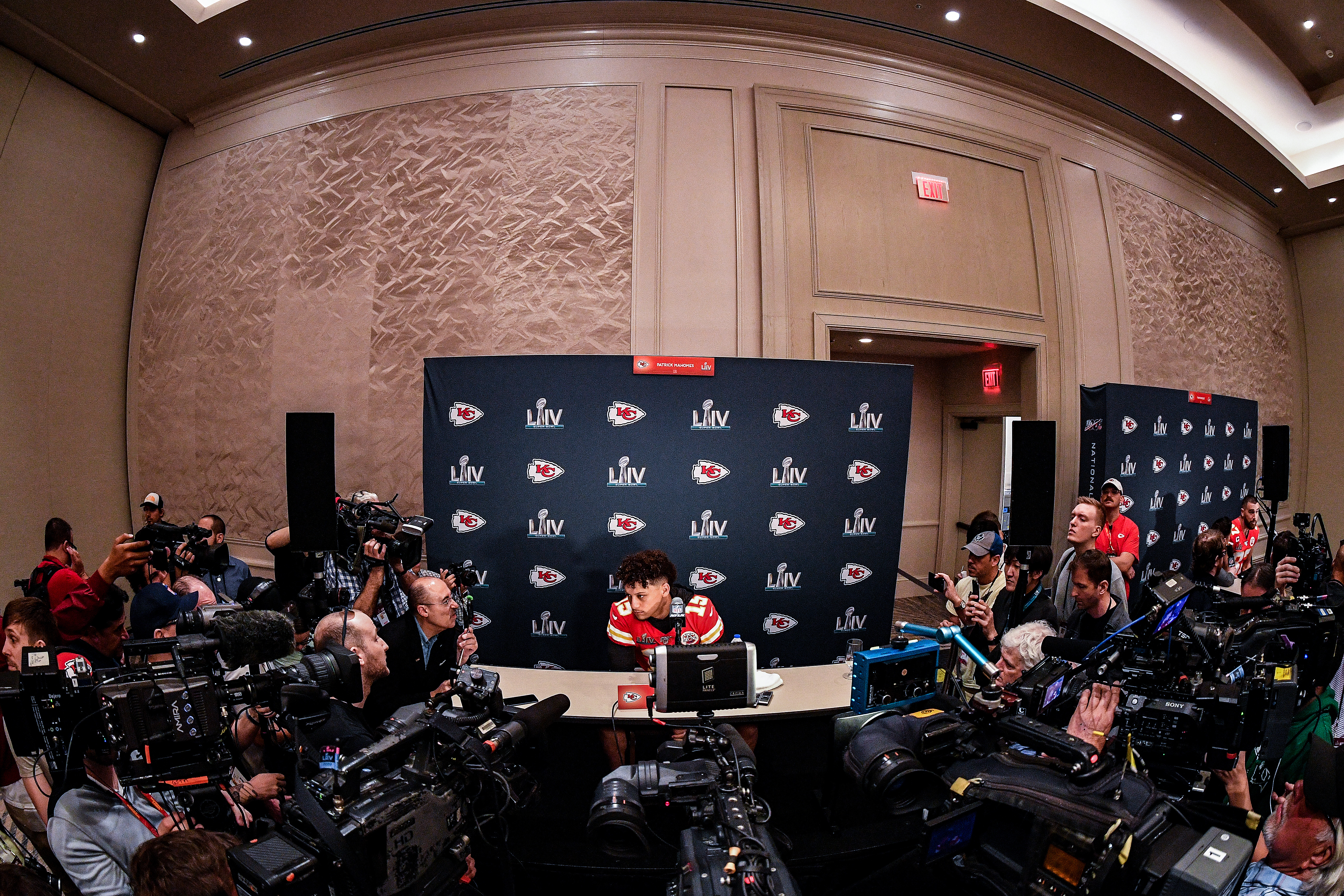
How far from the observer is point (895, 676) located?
2121mm

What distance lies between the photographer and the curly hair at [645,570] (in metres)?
3.17

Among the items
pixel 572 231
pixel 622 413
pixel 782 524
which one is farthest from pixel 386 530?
pixel 572 231

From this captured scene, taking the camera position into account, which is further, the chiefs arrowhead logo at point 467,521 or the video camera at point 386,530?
the chiefs arrowhead logo at point 467,521

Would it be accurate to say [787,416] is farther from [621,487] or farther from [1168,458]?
[1168,458]

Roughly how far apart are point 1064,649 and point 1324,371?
36.6 ft

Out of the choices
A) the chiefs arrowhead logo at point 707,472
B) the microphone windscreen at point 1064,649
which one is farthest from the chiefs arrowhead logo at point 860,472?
the microphone windscreen at point 1064,649

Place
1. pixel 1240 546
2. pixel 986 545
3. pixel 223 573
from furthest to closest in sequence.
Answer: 1. pixel 1240 546
2. pixel 223 573
3. pixel 986 545

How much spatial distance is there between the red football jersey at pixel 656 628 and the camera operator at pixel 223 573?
2.75m

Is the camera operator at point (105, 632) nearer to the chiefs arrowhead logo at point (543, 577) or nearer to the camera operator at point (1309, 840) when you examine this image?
the chiefs arrowhead logo at point (543, 577)

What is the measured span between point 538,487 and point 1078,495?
5608mm

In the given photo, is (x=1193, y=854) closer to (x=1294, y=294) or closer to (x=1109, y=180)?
(x=1109, y=180)

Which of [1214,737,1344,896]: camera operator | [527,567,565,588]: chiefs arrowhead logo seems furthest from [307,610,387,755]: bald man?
[1214,737,1344,896]: camera operator

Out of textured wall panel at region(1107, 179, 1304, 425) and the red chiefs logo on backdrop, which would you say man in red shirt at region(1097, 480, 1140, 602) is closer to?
textured wall panel at region(1107, 179, 1304, 425)

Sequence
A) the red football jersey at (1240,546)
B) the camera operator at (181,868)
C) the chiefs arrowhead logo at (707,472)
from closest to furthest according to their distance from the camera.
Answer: the camera operator at (181,868)
the chiefs arrowhead logo at (707,472)
the red football jersey at (1240,546)
